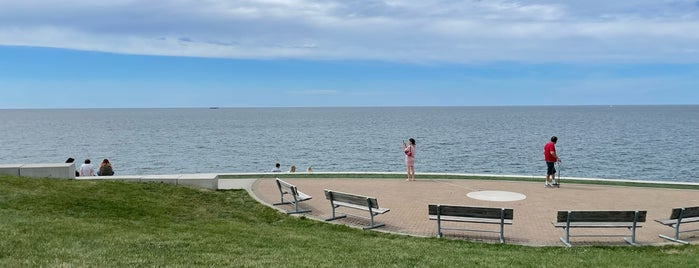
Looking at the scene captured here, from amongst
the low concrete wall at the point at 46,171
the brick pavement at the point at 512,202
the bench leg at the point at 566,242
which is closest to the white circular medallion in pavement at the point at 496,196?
the brick pavement at the point at 512,202

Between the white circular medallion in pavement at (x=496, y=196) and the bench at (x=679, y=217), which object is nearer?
the bench at (x=679, y=217)

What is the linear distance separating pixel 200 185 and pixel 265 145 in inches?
1930

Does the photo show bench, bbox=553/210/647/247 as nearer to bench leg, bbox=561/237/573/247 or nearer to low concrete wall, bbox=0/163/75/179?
bench leg, bbox=561/237/573/247

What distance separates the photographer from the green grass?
7.39m

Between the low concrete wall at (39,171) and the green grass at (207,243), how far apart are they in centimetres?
205

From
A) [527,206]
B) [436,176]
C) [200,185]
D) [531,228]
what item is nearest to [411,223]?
[531,228]

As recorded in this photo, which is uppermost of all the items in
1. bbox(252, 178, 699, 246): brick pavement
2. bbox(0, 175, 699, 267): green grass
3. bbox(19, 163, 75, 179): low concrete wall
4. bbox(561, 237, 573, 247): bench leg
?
bbox(19, 163, 75, 179): low concrete wall

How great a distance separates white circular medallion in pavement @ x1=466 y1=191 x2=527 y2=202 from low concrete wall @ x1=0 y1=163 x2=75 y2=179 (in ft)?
33.7

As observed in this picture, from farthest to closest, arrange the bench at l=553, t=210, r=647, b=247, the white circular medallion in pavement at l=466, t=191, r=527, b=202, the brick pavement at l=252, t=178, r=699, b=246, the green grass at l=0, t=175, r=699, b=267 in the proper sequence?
the white circular medallion in pavement at l=466, t=191, r=527, b=202 → the brick pavement at l=252, t=178, r=699, b=246 → the bench at l=553, t=210, r=647, b=247 → the green grass at l=0, t=175, r=699, b=267

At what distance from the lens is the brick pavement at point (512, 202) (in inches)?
413

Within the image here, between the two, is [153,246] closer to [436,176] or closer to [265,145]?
[436,176]

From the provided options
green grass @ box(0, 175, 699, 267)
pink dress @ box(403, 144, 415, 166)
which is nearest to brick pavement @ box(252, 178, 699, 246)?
pink dress @ box(403, 144, 415, 166)

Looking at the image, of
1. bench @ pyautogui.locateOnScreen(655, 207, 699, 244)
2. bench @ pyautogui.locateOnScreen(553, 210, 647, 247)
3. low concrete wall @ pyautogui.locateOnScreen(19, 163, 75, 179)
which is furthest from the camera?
low concrete wall @ pyautogui.locateOnScreen(19, 163, 75, 179)

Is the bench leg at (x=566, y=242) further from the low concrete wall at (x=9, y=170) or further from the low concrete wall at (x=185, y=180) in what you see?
the low concrete wall at (x=9, y=170)
